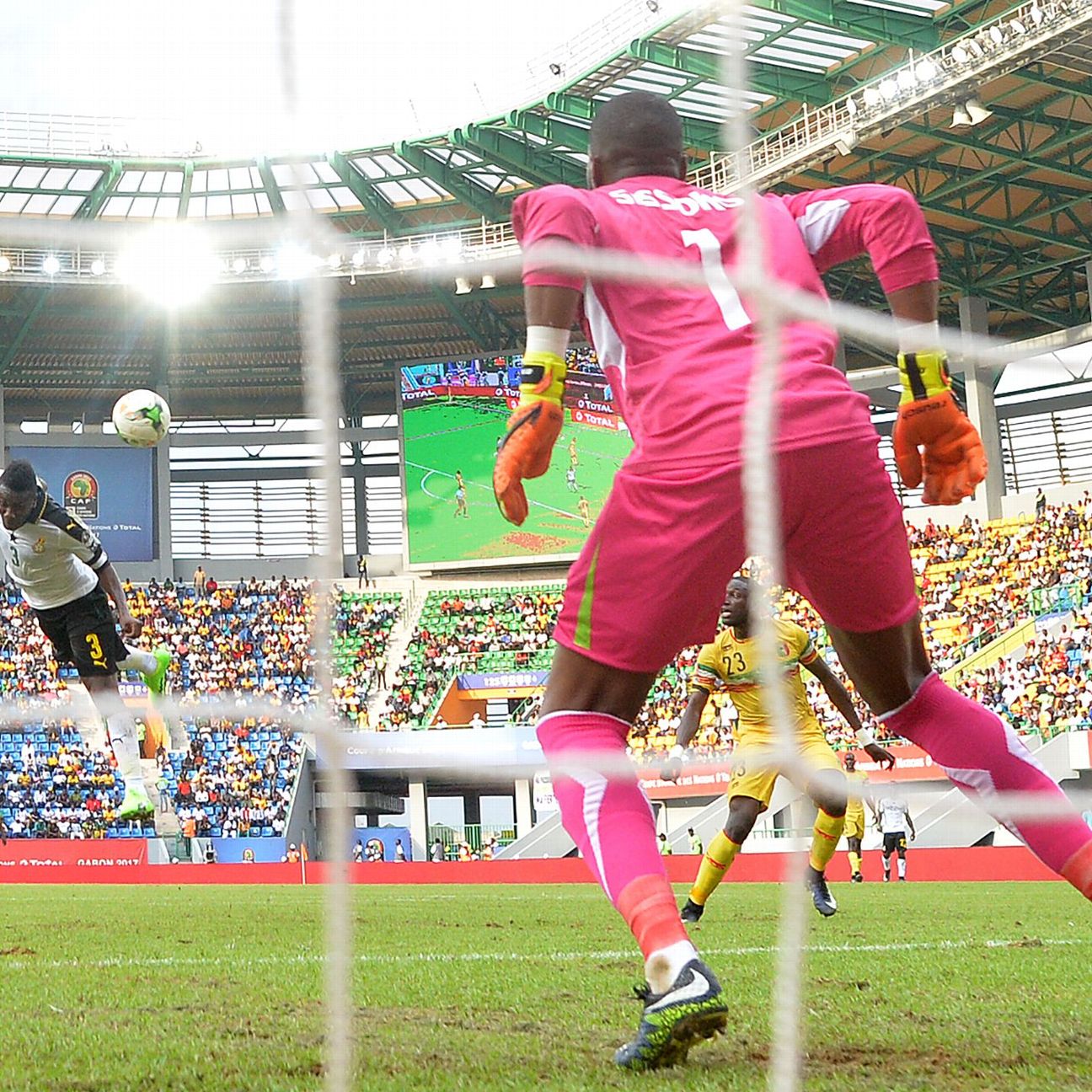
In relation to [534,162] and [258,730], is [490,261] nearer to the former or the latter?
[258,730]

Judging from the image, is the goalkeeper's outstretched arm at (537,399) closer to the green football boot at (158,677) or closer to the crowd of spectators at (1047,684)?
the green football boot at (158,677)

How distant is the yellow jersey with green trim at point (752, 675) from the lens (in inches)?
246

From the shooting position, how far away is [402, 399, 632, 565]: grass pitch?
2784cm

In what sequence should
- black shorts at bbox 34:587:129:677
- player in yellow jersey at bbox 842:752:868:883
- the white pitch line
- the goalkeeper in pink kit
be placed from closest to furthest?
1. the goalkeeper in pink kit
2. the white pitch line
3. black shorts at bbox 34:587:129:677
4. player in yellow jersey at bbox 842:752:868:883

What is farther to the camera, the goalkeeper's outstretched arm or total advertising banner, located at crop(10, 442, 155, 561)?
total advertising banner, located at crop(10, 442, 155, 561)

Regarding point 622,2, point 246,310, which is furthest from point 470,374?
point 622,2

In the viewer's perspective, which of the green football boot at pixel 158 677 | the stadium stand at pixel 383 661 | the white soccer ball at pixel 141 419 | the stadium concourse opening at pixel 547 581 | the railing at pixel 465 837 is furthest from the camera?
the railing at pixel 465 837

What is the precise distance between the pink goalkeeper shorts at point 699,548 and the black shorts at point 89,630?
5.25 m

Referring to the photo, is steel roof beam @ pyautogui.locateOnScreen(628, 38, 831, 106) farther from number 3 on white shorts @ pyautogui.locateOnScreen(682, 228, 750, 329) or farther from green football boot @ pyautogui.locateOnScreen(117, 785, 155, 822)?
number 3 on white shorts @ pyautogui.locateOnScreen(682, 228, 750, 329)

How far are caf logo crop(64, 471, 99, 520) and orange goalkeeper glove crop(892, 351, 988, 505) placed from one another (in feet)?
90.8

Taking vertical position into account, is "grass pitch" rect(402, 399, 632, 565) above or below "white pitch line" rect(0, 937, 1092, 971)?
above

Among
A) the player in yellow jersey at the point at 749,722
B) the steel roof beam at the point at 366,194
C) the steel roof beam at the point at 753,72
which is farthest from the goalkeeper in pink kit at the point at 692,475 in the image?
the steel roof beam at the point at 366,194

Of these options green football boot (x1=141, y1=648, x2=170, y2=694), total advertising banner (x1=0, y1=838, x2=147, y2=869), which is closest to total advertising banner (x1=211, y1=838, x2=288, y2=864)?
total advertising banner (x1=0, y1=838, x2=147, y2=869)

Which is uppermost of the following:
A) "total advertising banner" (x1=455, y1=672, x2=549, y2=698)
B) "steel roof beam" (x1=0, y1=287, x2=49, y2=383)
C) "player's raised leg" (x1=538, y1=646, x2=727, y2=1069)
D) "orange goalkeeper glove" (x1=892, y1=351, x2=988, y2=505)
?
"steel roof beam" (x1=0, y1=287, x2=49, y2=383)
